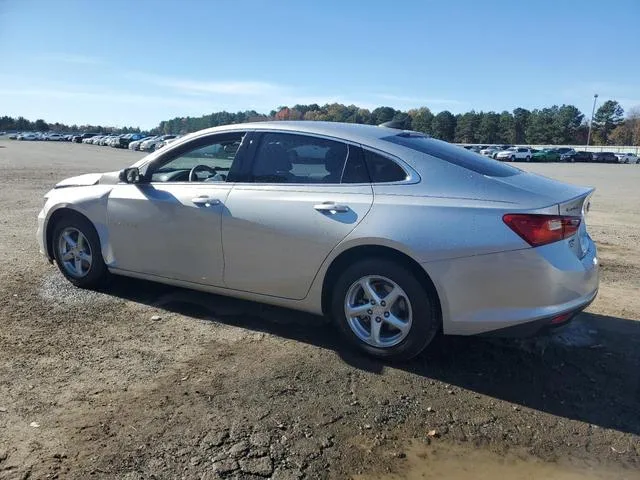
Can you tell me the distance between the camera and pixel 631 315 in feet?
16.6

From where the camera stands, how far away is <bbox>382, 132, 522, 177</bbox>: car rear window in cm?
402

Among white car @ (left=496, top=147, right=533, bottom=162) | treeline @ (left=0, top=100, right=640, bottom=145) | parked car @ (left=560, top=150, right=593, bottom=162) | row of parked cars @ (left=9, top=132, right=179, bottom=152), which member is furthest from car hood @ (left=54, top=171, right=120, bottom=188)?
treeline @ (left=0, top=100, right=640, bottom=145)

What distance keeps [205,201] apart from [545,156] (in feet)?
215

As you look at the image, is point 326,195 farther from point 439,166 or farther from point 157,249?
point 157,249

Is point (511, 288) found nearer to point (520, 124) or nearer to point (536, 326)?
point (536, 326)

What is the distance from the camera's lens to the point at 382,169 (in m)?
4.02

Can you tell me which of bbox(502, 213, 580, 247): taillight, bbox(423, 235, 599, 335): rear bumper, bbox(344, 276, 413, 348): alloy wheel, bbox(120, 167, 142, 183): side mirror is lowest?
bbox(344, 276, 413, 348): alloy wheel

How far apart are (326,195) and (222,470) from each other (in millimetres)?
2076

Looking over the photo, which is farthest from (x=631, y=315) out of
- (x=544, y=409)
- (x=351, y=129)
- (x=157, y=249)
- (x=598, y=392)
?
(x=157, y=249)

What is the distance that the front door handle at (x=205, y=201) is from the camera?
451 centimetres

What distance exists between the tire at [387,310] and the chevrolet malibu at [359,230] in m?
0.01

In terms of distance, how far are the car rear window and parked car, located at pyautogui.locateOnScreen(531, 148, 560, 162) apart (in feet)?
205

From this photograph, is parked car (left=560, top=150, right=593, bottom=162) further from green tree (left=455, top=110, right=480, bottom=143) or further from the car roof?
the car roof

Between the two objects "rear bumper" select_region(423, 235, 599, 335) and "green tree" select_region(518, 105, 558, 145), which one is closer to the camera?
"rear bumper" select_region(423, 235, 599, 335)
